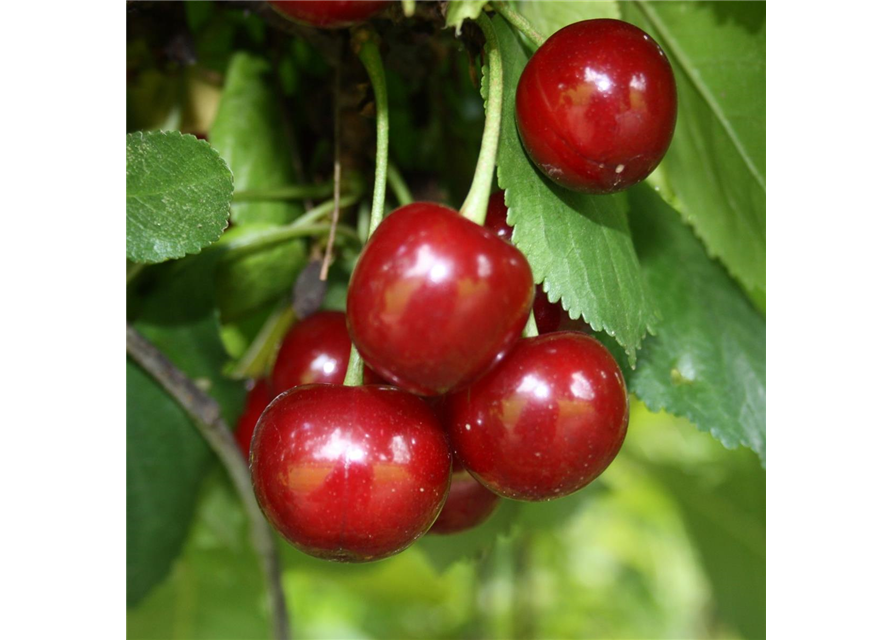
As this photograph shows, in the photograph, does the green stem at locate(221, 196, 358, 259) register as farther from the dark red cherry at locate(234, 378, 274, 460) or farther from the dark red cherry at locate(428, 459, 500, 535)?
the dark red cherry at locate(428, 459, 500, 535)

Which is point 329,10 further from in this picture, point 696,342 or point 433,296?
point 696,342

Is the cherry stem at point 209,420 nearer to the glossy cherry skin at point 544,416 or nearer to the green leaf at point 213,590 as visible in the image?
the green leaf at point 213,590

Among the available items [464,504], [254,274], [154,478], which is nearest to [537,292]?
[464,504]

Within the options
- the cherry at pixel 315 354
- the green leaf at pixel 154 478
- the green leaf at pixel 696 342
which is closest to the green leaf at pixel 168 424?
the green leaf at pixel 154 478

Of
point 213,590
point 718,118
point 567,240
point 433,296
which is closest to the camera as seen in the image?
point 433,296

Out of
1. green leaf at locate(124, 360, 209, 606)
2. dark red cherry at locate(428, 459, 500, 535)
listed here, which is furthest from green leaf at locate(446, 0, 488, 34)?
green leaf at locate(124, 360, 209, 606)

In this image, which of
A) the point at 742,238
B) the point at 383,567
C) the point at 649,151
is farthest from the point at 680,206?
the point at 383,567
